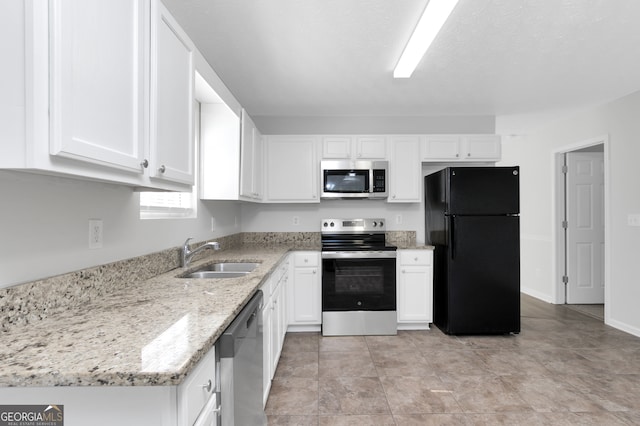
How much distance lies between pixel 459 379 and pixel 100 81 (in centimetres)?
276

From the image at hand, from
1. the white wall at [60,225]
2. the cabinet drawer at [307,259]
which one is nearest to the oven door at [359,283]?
the cabinet drawer at [307,259]

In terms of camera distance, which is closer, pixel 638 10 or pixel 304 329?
pixel 638 10

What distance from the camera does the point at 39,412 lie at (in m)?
0.80

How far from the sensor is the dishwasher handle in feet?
3.71

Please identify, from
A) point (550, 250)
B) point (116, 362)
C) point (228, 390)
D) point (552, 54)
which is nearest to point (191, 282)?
point (228, 390)

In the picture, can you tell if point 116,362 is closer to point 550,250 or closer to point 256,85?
point 256,85

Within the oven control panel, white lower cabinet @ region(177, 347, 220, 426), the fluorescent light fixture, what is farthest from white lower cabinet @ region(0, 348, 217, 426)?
the oven control panel

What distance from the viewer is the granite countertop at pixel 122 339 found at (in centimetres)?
77

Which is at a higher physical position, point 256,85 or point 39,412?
point 256,85

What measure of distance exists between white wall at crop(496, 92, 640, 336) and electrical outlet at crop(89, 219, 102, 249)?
4453mm

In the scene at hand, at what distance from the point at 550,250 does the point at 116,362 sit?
536 cm

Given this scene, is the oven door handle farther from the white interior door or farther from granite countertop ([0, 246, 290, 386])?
the white interior door

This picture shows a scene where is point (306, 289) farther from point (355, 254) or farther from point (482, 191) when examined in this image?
point (482, 191)

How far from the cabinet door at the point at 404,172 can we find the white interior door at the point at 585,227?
7.83ft
